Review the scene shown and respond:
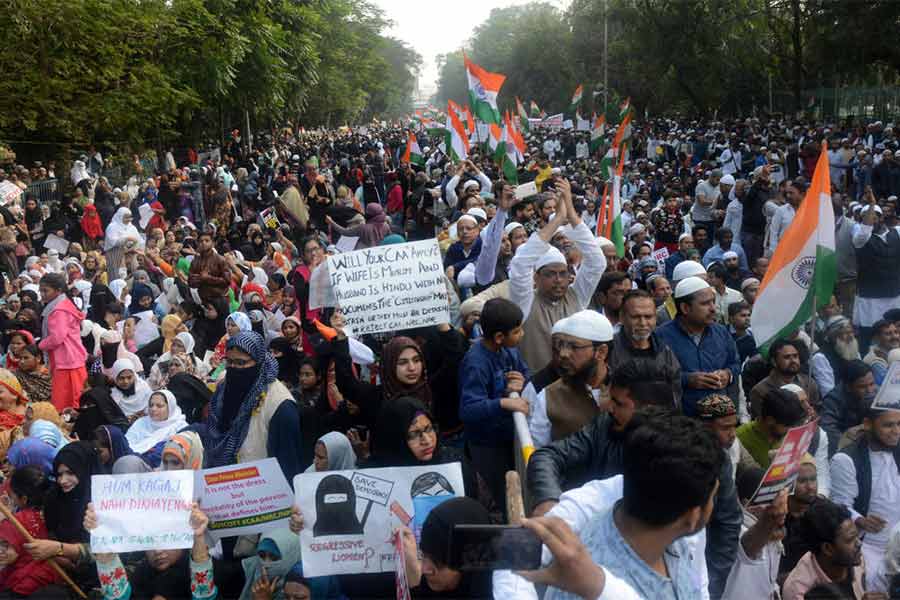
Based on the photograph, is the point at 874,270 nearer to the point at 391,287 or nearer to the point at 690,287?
the point at 690,287

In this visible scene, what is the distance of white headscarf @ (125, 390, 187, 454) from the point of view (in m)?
5.82

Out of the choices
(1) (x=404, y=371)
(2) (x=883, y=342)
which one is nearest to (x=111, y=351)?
(1) (x=404, y=371)

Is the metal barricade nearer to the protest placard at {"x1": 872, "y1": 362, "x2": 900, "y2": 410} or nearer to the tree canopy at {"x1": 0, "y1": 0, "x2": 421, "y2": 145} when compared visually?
the tree canopy at {"x1": 0, "y1": 0, "x2": 421, "y2": 145}

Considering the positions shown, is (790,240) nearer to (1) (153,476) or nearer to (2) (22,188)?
(1) (153,476)

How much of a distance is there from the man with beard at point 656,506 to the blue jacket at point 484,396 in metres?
1.97

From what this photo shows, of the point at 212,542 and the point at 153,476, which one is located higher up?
the point at 153,476

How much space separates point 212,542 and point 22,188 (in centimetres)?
1445

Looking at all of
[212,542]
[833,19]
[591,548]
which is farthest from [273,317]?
[833,19]

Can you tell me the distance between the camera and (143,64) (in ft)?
75.8

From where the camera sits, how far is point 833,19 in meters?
27.0

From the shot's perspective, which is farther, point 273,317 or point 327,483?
point 273,317

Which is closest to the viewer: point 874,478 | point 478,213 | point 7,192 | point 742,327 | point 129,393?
point 874,478

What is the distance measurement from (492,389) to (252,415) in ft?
4.11

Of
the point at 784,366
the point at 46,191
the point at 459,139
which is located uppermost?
the point at 459,139
